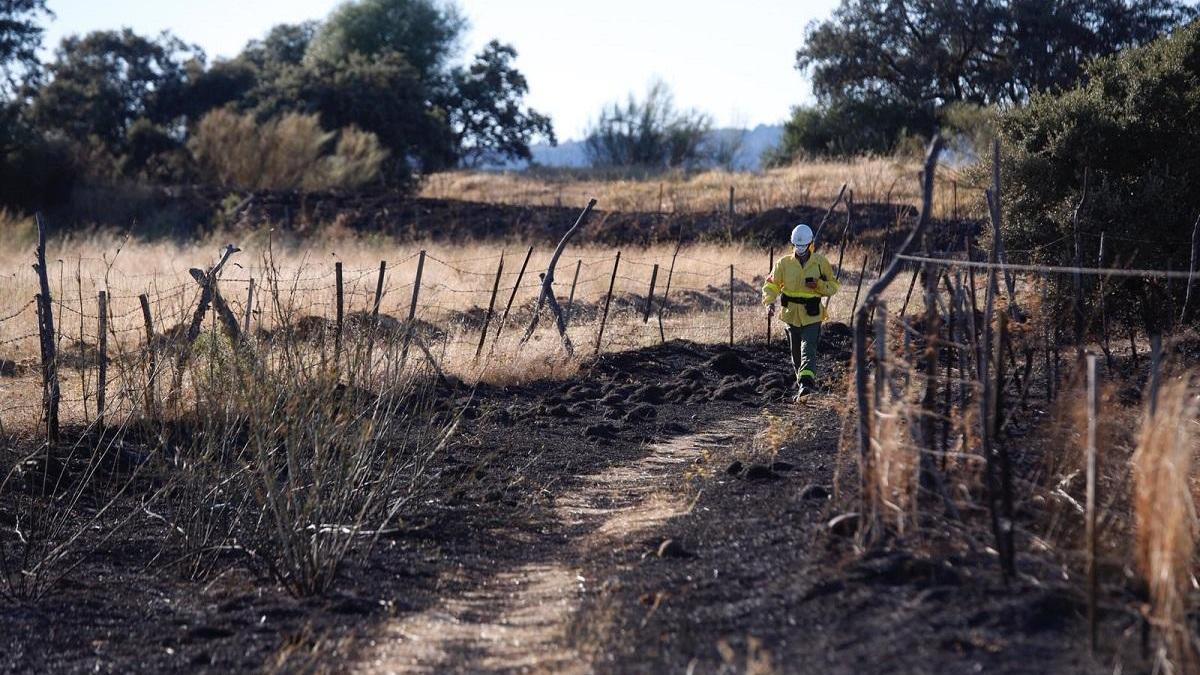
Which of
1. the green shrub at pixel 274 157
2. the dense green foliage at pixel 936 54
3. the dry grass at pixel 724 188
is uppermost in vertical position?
the dense green foliage at pixel 936 54

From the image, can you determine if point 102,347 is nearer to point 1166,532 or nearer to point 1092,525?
point 1092,525

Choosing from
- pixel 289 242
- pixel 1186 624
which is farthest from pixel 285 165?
pixel 1186 624

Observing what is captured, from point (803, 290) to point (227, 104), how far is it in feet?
113

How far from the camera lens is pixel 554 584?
22.7 feet

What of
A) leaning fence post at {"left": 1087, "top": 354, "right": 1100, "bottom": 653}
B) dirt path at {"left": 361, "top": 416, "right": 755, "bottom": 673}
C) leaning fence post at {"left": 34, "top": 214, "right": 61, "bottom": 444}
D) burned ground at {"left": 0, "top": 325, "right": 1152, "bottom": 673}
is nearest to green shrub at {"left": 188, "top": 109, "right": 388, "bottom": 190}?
leaning fence post at {"left": 34, "top": 214, "right": 61, "bottom": 444}

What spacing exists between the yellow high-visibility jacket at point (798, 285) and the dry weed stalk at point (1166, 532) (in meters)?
7.05

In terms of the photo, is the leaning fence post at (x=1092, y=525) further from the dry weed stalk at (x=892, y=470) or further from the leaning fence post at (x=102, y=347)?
the leaning fence post at (x=102, y=347)

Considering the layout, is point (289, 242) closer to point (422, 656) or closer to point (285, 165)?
point (285, 165)

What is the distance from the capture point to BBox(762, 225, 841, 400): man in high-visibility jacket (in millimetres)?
12195

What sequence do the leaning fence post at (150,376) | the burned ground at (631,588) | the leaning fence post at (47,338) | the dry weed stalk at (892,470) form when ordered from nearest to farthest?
the burned ground at (631,588) < the dry weed stalk at (892,470) < the leaning fence post at (150,376) < the leaning fence post at (47,338)

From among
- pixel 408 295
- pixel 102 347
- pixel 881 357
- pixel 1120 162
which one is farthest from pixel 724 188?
pixel 881 357

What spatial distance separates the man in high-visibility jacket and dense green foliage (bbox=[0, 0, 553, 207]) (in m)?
27.3

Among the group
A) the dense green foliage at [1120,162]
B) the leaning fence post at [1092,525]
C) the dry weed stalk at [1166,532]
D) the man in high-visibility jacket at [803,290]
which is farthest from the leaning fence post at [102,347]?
the dense green foliage at [1120,162]

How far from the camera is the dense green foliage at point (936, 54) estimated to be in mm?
41594
